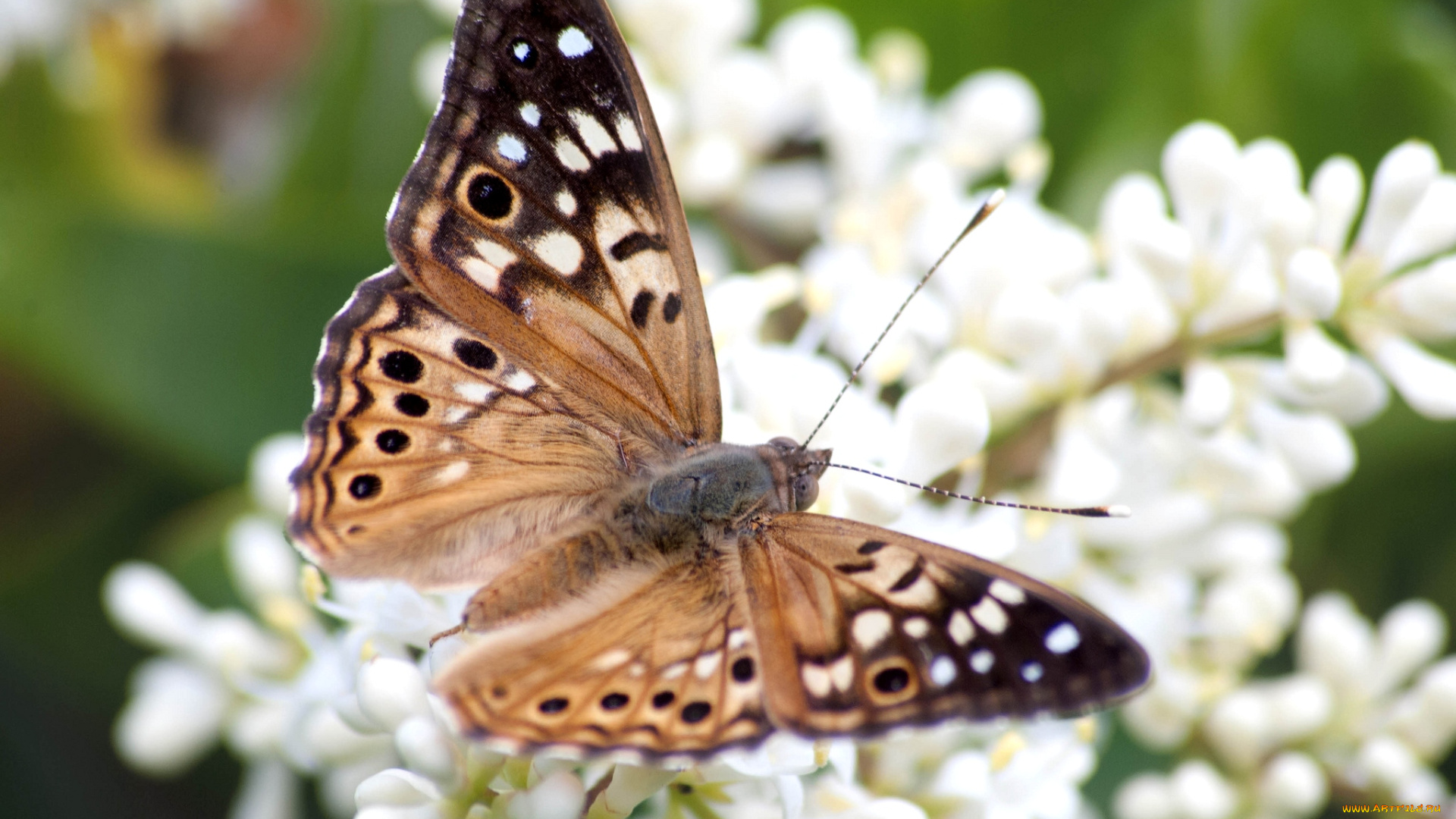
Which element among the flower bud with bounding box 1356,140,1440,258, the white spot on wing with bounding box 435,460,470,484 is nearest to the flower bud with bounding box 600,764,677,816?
the white spot on wing with bounding box 435,460,470,484

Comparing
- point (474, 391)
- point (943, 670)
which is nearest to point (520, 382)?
point (474, 391)

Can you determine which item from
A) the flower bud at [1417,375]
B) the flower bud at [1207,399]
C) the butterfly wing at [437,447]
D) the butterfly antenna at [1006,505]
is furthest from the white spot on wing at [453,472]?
the flower bud at [1417,375]

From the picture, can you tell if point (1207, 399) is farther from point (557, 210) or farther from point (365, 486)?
point (365, 486)

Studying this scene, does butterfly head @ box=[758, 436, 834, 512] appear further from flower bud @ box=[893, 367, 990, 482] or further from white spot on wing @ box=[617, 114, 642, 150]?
white spot on wing @ box=[617, 114, 642, 150]

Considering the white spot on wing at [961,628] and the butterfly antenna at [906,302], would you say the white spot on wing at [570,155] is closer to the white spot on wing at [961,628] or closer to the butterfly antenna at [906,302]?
the butterfly antenna at [906,302]

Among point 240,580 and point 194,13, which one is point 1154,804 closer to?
point 240,580

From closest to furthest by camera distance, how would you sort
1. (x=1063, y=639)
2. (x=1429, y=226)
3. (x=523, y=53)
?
1. (x=1063, y=639)
2. (x=523, y=53)
3. (x=1429, y=226)
